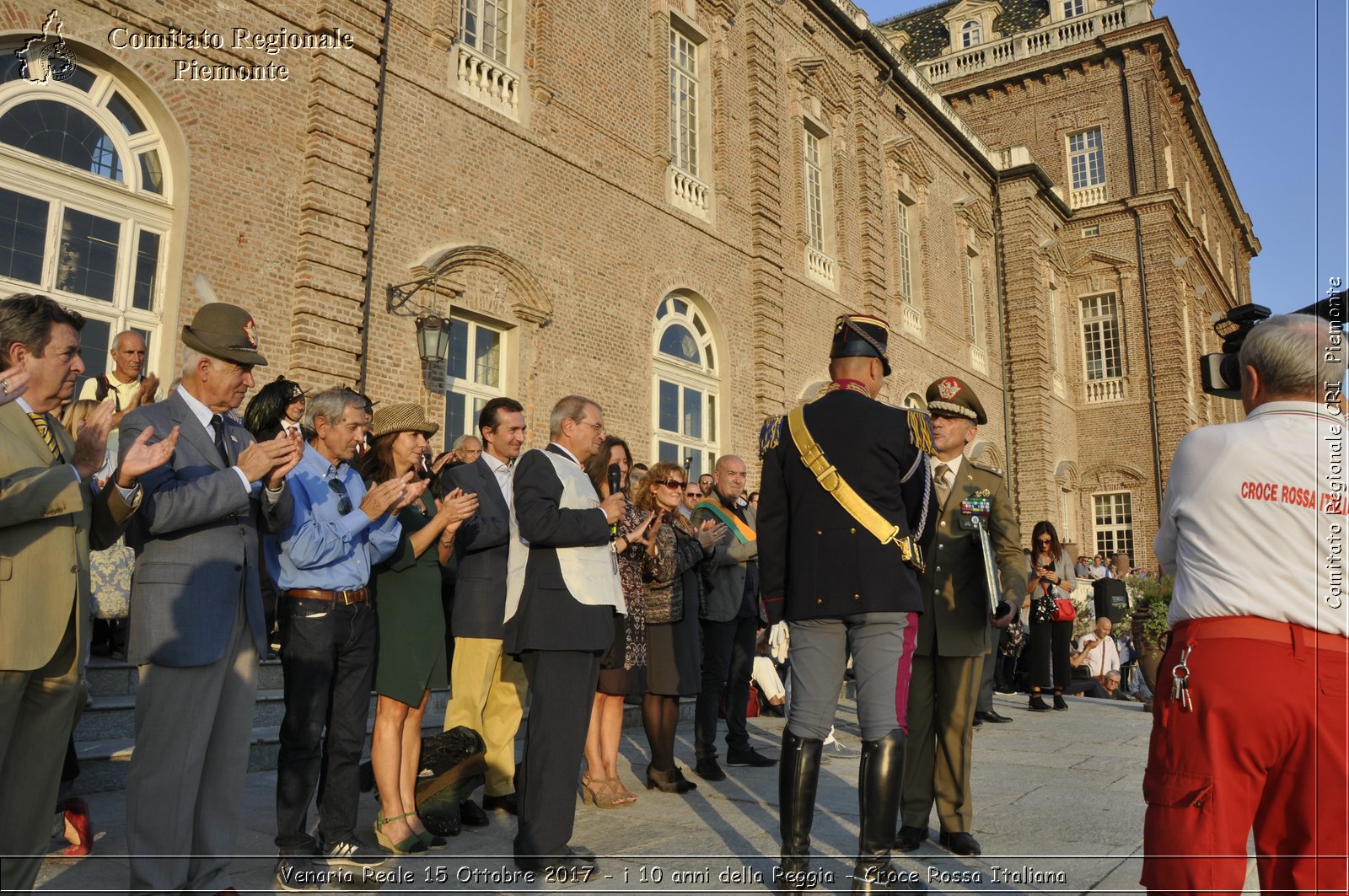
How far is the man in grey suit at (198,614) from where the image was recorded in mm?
3328

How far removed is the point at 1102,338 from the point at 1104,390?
1.86 meters

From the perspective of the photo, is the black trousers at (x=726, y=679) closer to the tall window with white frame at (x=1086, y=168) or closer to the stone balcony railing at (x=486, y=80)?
the stone balcony railing at (x=486, y=80)

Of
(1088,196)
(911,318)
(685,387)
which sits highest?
(1088,196)

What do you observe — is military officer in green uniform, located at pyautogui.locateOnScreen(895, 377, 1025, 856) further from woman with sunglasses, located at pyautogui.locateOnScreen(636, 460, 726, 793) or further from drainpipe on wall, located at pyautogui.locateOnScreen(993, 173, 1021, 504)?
drainpipe on wall, located at pyautogui.locateOnScreen(993, 173, 1021, 504)

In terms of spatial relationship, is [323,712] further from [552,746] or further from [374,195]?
[374,195]

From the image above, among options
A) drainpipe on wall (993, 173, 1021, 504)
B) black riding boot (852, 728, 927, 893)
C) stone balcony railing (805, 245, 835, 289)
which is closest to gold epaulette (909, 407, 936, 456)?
black riding boot (852, 728, 927, 893)

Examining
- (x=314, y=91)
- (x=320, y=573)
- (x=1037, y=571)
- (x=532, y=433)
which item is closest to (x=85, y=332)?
(x=314, y=91)

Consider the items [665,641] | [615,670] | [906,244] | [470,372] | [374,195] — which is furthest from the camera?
[906,244]

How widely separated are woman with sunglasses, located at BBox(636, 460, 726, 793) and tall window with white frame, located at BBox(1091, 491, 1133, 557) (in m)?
27.3

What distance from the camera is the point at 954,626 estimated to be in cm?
474

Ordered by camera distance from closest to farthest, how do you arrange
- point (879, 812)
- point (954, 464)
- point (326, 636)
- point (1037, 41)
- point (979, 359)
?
point (879, 812)
point (326, 636)
point (954, 464)
point (979, 359)
point (1037, 41)

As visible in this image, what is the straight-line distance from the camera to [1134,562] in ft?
97.9

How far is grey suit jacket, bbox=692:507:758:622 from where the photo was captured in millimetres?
6891

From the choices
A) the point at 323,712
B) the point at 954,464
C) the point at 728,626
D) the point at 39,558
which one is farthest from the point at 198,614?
the point at 728,626
